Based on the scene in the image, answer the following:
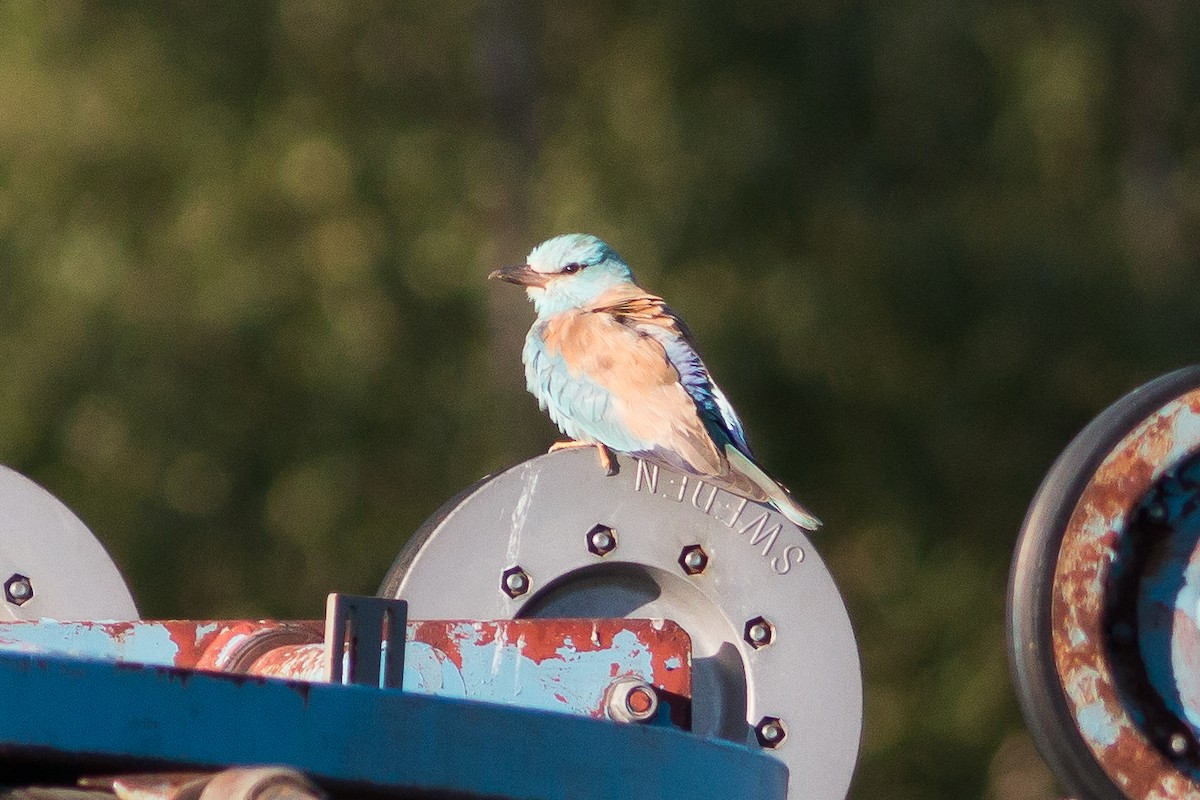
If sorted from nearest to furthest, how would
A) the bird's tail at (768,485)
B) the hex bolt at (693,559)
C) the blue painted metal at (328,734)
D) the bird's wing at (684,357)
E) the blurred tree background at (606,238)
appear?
the blue painted metal at (328,734) → the hex bolt at (693,559) → the bird's tail at (768,485) → the bird's wing at (684,357) → the blurred tree background at (606,238)

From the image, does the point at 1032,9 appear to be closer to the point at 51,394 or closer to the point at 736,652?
the point at 51,394

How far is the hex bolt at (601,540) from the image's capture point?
2674 millimetres

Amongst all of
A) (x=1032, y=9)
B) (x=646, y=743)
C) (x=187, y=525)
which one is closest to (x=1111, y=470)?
(x=646, y=743)

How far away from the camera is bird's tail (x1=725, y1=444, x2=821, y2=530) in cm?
422

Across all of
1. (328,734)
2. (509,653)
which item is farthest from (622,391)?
(328,734)

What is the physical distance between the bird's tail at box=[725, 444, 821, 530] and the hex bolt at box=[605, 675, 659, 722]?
85.2 inches

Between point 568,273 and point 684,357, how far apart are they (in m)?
1.12

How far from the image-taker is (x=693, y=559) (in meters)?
2.72

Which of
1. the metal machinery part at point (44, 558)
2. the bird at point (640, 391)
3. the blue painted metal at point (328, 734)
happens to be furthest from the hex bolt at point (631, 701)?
the bird at point (640, 391)

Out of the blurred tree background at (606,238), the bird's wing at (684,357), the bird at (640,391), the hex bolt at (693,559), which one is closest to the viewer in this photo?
the hex bolt at (693,559)

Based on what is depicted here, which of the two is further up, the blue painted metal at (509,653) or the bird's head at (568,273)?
the bird's head at (568,273)

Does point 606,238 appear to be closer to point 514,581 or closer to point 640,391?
point 640,391

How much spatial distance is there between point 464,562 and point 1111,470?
2.79 feet

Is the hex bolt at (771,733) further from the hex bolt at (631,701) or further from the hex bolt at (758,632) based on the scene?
the hex bolt at (631,701)
